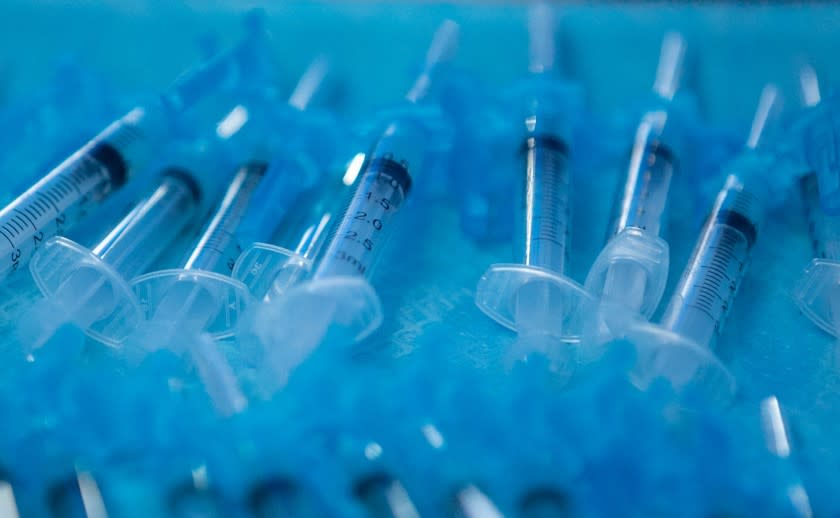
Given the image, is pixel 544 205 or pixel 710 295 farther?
pixel 544 205

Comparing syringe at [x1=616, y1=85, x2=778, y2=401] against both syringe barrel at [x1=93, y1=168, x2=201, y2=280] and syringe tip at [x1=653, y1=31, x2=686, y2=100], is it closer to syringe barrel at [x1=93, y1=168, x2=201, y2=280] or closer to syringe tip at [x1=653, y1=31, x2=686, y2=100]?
syringe tip at [x1=653, y1=31, x2=686, y2=100]

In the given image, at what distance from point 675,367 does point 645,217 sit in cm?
34

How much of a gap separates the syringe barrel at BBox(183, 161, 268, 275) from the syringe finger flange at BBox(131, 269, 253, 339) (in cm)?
6

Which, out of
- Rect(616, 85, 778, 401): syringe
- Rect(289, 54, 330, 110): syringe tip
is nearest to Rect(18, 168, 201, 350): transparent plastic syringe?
Rect(289, 54, 330, 110): syringe tip

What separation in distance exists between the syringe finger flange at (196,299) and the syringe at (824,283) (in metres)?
0.85

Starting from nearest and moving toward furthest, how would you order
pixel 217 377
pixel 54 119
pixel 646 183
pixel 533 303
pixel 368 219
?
pixel 217 377, pixel 533 303, pixel 368 219, pixel 646 183, pixel 54 119

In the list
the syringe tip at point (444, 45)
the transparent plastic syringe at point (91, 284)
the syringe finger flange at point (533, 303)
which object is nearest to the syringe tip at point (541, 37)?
the syringe tip at point (444, 45)

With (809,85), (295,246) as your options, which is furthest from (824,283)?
(295,246)

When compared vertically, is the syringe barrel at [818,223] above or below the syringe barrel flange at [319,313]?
above

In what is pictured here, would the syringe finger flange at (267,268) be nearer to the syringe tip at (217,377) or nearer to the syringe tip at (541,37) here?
the syringe tip at (217,377)

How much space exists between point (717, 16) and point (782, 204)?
68cm

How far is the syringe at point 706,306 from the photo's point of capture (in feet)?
3.44

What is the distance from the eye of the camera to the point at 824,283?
1.22m

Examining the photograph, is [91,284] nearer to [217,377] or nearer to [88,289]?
[88,289]
